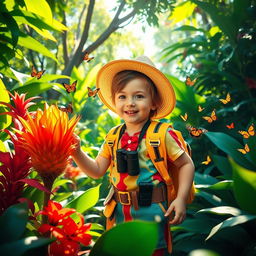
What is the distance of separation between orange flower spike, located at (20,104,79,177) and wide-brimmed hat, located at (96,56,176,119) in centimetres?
64

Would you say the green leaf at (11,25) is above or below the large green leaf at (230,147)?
above

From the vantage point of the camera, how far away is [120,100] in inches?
A: 53.3

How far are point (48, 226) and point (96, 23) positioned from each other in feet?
43.3

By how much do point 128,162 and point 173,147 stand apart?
0.21 metres

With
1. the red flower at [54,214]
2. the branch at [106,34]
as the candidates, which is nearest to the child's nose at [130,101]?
the red flower at [54,214]

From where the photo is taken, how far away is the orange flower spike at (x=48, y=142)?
0.77m

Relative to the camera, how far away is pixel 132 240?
647 millimetres

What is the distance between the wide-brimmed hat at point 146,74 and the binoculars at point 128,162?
32 centimetres

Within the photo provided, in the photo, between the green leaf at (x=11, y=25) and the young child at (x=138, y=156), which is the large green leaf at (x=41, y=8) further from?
the young child at (x=138, y=156)

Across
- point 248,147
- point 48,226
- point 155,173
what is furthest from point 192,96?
point 48,226

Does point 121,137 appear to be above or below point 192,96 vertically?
below

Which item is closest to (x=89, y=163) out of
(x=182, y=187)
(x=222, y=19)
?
(x=182, y=187)

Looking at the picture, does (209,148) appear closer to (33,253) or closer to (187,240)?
(187,240)

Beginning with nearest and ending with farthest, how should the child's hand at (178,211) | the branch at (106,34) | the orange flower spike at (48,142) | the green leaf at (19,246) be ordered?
the green leaf at (19,246)
the orange flower spike at (48,142)
the child's hand at (178,211)
the branch at (106,34)
